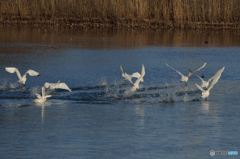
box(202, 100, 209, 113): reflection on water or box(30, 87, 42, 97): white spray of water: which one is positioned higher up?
box(30, 87, 42, 97): white spray of water

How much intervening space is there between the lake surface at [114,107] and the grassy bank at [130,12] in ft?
31.9

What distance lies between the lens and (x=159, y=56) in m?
22.3

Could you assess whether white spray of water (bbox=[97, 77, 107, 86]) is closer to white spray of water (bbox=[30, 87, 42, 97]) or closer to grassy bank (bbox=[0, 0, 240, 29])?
white spray of water (bbox=[30, 87, 42, 97])

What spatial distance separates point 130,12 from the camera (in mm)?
34375

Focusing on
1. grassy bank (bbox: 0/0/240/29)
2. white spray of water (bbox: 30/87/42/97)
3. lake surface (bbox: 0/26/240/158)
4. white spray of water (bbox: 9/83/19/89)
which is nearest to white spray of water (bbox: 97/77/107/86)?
lake surface (bbox: 0/26/240/158)

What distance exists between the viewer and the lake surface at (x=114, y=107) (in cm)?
897

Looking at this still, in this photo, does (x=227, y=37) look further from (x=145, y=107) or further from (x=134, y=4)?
(x=145, y=107)

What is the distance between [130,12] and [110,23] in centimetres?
172

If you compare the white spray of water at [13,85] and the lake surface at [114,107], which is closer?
the lake surface at [114,107]

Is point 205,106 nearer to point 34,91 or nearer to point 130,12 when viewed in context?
point 34,91

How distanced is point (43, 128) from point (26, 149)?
4.75 ft

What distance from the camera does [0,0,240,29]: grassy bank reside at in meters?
34.0

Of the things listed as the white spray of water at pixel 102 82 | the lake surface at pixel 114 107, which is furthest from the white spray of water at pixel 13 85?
the white spray of water at pixel 102 82

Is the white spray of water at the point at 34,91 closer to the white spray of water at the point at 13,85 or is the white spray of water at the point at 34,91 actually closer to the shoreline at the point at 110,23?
the white spray of water at the point at 13,85
